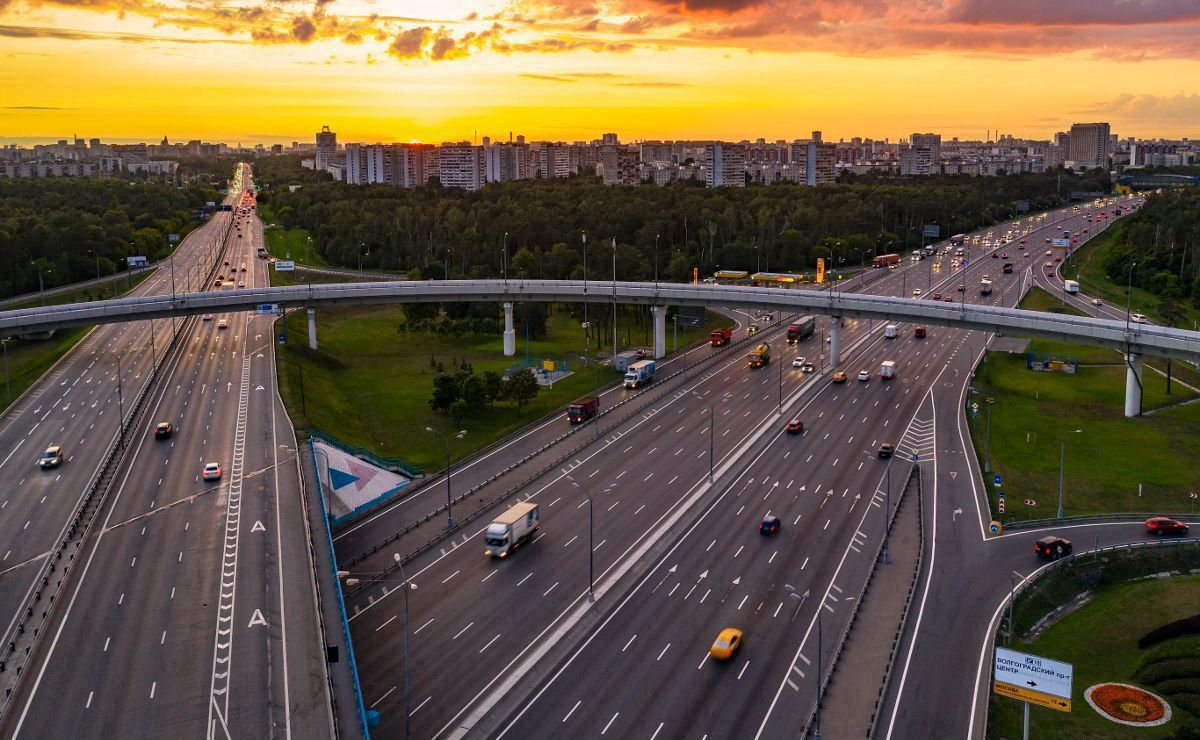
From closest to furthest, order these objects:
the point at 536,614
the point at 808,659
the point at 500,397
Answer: the point at 808,659, the point at 536,614, the point at 500,397

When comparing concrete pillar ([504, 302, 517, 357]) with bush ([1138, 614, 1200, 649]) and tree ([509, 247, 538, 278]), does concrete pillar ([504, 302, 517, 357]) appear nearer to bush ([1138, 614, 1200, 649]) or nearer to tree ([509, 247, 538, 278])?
tree ([509, 247, 538, 278])

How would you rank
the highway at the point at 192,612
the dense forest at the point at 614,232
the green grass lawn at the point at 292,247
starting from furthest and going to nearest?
1. the green grass lawn at the point at 292,247
2. the dense forest at the point at 614,232
3. the highway at the point at 192,612

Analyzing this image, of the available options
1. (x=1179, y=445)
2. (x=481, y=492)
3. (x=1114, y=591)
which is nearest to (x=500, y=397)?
(x=481, y=492)

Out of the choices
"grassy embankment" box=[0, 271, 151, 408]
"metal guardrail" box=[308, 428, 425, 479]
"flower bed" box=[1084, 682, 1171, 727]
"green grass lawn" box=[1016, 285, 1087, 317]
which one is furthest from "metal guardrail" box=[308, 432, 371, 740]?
"green grass lawn" box=[1016, 285, 1087, 317]

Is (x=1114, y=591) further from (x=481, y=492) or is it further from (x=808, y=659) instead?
(x=481, y=492)

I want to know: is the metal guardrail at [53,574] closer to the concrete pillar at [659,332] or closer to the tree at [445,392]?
the tree at [445,392]

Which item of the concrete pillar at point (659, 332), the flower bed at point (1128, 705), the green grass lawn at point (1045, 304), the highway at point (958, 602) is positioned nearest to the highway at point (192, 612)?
the highway at point (958, 602)
